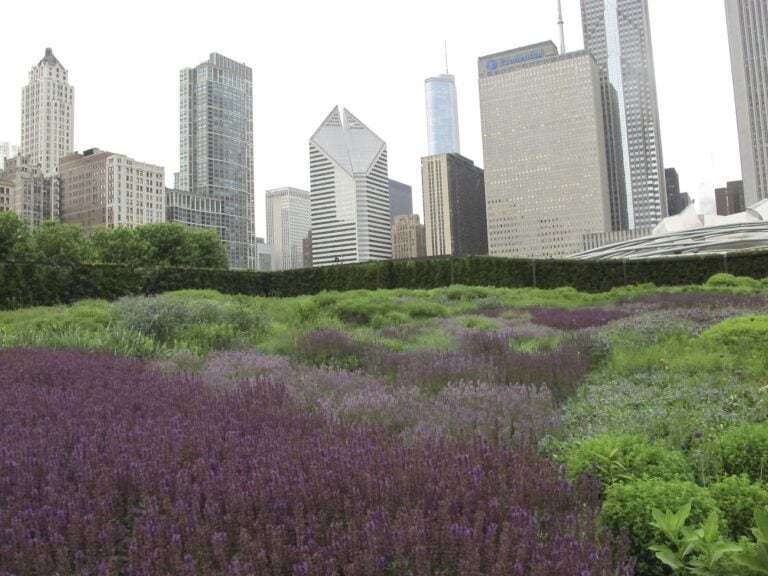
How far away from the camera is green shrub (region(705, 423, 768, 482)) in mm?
2855

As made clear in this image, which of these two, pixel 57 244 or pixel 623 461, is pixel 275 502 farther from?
pixel 57 244

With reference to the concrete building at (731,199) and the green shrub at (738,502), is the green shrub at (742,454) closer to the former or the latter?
the green shrub at (738,502)

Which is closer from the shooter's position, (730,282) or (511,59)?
(730,282)

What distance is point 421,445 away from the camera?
263 cm

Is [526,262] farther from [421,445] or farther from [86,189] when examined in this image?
[86,189]

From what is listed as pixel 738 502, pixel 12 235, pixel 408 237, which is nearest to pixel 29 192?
pixel 408 237

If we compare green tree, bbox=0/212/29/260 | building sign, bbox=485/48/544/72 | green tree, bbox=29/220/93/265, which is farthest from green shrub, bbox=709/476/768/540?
building sign, bbox=485/48/544/72

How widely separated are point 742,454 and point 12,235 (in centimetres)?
4353

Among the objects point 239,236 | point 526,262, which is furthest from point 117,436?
point 239,236

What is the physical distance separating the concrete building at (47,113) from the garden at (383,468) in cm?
19651

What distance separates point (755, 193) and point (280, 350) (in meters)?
143

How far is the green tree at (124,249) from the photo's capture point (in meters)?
42.3

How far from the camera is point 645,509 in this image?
218 cm

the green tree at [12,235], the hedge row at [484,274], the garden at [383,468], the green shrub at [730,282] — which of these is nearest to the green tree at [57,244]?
the green tree at [12,235]
